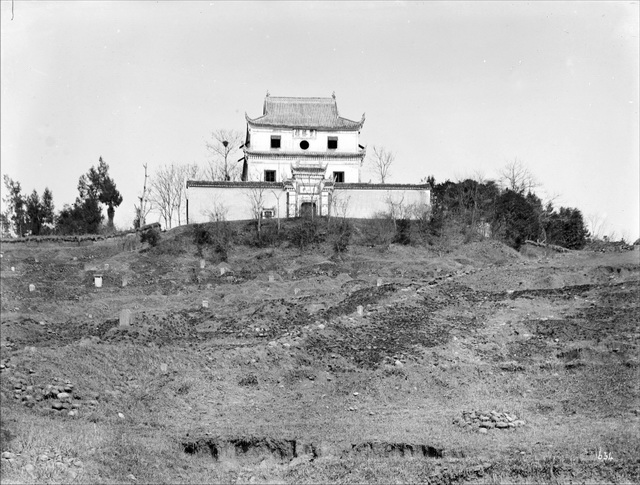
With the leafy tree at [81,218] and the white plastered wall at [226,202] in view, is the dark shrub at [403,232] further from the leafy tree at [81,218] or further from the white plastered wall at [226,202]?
the leafy tree at [81,218]

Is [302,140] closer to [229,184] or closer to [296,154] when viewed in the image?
[296,154]

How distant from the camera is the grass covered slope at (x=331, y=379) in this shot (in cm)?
1052

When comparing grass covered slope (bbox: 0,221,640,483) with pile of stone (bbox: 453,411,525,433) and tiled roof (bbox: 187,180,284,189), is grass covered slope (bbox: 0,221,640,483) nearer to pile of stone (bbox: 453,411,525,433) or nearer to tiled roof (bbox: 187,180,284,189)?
pile of stone (bbox: 453,411,525,433)

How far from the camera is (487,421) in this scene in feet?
40.4

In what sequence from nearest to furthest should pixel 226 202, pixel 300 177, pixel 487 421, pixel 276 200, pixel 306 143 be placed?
pixel 487 421, pixel 226 202, pixel 276 200, pixel 300 177, pixel 306 143

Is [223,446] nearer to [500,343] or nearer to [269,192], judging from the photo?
[500,343]

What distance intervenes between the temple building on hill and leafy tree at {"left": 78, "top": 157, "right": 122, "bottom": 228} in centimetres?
852

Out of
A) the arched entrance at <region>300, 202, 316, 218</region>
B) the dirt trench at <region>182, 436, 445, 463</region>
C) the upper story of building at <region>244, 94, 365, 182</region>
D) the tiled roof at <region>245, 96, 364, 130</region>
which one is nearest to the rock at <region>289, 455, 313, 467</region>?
the dirt trench at <region>182, 436, 445, 463</region>

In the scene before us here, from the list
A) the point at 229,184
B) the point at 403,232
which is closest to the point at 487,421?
the point at 403,232

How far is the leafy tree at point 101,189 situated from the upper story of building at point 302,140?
914 centimetres

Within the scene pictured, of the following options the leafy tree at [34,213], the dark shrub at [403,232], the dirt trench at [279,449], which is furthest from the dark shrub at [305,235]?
the dirt trench at [279,449]

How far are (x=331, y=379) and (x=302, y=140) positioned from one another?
1126 inches

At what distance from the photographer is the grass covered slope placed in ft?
34.5

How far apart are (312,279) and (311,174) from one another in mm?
12033
